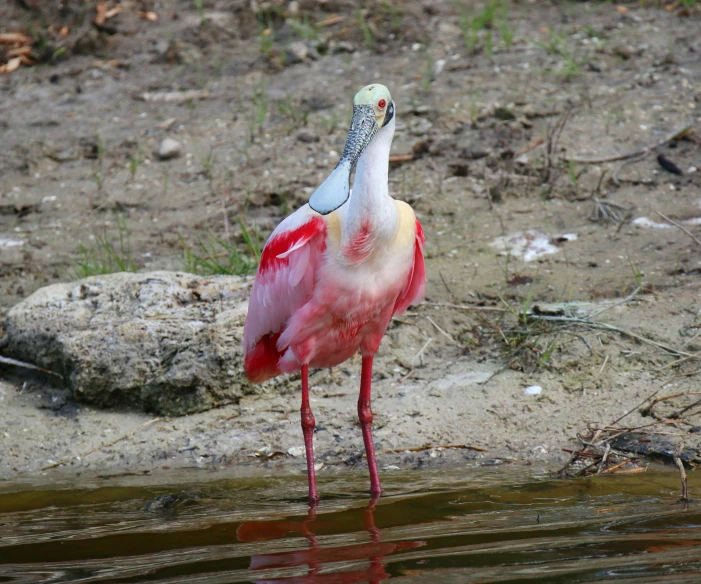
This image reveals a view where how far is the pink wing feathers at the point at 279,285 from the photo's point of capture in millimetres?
4906

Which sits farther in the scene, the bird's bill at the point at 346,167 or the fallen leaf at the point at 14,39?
the fallen leaf at the point at 14,39

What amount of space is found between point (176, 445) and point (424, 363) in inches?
57.8

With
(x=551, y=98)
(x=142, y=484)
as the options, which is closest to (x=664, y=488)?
(x=142, y=484)

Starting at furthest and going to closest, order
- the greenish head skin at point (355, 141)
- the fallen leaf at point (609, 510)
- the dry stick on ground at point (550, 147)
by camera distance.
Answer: the dry stick on ground at point (550, 147) < the greenish head skin at point (355, 141) < the fallen leaf at point (609, 510)

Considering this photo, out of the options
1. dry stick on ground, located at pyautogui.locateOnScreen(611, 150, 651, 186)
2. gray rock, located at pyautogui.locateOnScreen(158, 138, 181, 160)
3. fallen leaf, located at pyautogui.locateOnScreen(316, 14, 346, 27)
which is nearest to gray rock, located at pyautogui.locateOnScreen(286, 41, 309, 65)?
fallen leaf, located at pyautogui.locateOnScreen(316, 14, 346, 27)

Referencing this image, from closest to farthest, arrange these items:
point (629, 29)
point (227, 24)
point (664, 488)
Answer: point (664, 488)
point (629, 29)
point (227, 24)

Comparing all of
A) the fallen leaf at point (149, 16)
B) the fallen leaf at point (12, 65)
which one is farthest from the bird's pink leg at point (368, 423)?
the fallen leaf at point (12, 65)

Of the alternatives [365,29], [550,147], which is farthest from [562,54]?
[550,147]

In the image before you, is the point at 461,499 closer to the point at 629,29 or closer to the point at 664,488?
the point at 664,488

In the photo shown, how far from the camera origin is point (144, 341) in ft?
19.2

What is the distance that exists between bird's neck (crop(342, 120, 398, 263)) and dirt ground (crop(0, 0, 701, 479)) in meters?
A: 1.28

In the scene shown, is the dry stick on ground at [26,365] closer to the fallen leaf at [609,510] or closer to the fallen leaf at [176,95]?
the fallen leaf at [609,510]

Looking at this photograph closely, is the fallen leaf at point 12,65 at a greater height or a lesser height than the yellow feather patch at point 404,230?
lesser

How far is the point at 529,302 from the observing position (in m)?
6.27
